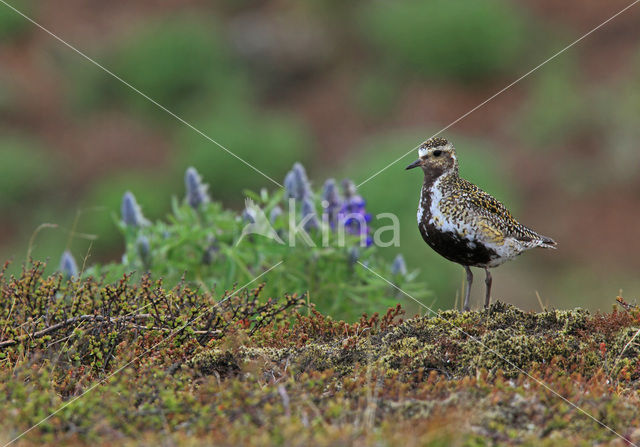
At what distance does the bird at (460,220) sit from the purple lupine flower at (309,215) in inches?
50.4

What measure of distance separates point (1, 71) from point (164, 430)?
52.3ft

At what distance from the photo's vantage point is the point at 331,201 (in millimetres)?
6527

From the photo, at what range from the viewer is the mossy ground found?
11.9 ft

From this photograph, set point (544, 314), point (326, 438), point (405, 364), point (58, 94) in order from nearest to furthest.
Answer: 1. point (326, 438)
2. point (405, 364)
3. point (544, 314)
4. point (58, 94)

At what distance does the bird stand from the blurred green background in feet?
21.1

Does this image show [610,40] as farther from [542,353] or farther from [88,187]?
[542,353]

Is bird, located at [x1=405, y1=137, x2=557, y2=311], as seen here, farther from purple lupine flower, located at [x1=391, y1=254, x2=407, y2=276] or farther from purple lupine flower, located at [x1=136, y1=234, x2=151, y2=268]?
purple lupine flower, located at [x1=136, y1=234, x2=151, y2=268]

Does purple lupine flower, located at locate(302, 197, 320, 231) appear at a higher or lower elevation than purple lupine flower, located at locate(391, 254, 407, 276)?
higher

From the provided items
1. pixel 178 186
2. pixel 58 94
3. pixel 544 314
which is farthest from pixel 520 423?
pixel 58 94

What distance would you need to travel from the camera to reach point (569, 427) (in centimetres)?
369

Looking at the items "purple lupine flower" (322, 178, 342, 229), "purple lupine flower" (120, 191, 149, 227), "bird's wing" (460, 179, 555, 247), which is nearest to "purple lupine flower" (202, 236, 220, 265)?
"purple lupine flower" (120, 191, 149, 227)

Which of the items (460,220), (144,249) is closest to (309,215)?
(144,249)

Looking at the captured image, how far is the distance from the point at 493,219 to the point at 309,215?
1.67 meters

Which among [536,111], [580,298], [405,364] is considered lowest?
[580,298]
